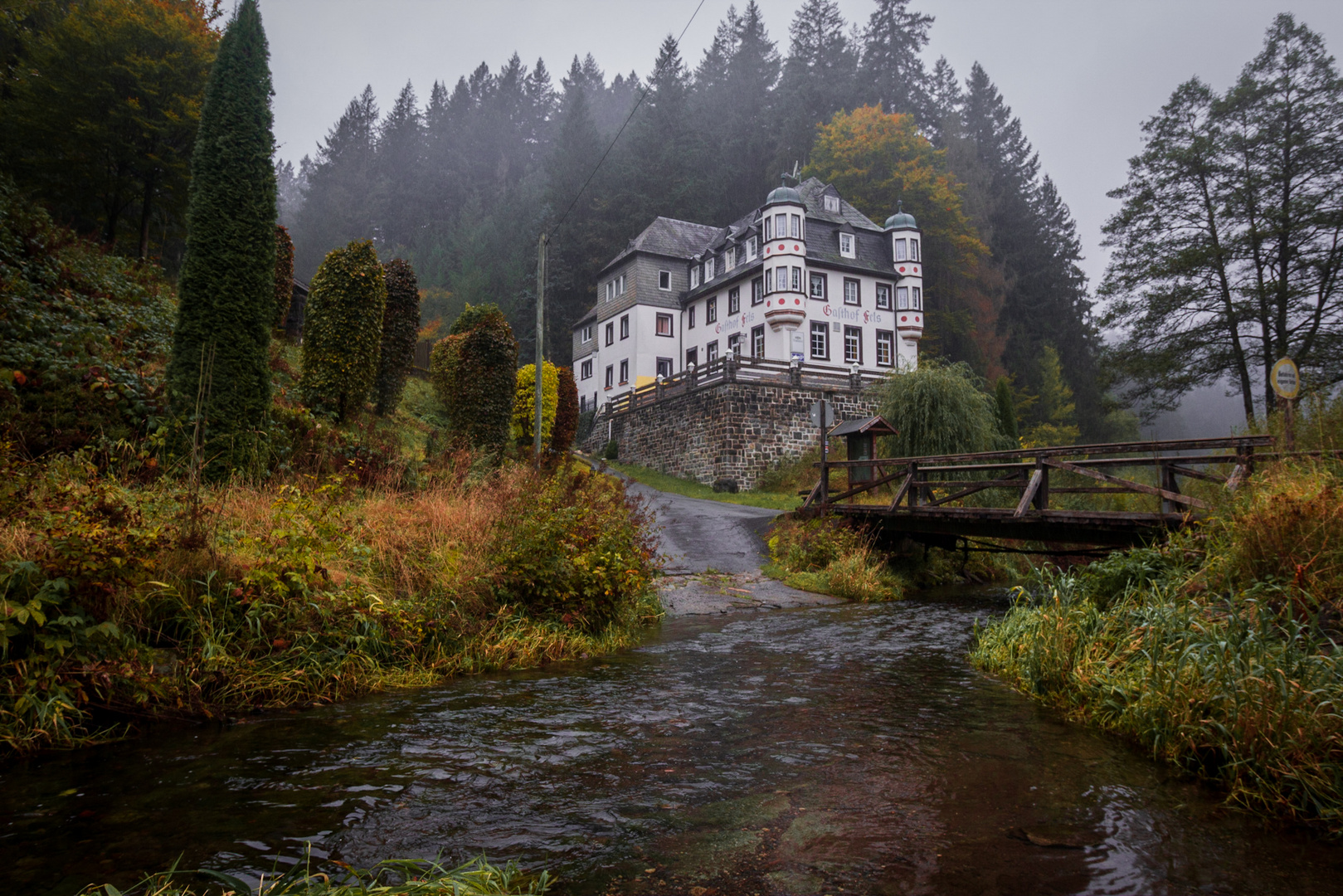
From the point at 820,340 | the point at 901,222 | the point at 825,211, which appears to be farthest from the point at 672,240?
the point at 901,222

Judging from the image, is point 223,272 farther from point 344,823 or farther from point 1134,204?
point 1134,204

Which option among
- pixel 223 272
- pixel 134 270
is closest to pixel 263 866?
pixel 223 272

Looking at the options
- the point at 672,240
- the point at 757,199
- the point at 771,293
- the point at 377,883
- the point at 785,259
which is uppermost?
the point at 757,199

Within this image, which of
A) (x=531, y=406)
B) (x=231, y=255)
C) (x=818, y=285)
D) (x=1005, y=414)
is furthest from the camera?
(x=818, y=285)

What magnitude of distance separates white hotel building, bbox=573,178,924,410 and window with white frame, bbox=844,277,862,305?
0.06m

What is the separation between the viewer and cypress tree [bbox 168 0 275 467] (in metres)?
10.8

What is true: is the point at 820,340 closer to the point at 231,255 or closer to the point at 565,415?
the point at 565,415

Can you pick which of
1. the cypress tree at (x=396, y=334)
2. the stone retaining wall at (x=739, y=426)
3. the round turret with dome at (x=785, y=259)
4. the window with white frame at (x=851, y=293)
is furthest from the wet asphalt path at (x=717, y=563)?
the window with white frame at (x=851, y=293)

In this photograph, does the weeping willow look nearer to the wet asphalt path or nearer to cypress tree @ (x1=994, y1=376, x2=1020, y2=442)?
the wet asphalt path

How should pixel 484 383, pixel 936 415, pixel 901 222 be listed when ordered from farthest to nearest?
pixel 901 222, pixel 936 415, pixel 484 383

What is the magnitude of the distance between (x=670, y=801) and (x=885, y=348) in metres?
40.4

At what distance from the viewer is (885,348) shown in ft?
139

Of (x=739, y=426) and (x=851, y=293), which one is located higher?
(x=851, y=293)

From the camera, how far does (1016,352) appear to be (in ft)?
167
